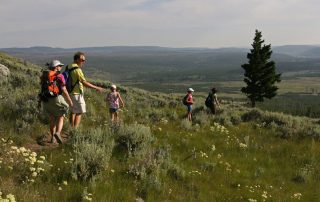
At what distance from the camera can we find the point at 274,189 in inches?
336

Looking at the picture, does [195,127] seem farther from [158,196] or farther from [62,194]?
[62,194]

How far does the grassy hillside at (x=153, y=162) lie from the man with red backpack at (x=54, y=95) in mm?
379

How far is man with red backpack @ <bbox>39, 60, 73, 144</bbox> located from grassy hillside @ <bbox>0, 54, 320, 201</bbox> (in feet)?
1.24

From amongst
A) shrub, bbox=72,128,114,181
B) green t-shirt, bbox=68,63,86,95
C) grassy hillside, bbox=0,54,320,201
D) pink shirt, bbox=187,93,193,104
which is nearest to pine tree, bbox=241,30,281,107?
pink shirt, bbox=187,93,193,104

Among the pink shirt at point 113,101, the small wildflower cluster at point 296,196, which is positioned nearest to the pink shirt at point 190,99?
the pink shirt at point 113,101

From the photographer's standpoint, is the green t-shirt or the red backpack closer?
the red backpack

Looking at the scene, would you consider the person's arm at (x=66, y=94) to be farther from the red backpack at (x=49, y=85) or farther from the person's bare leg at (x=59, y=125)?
the person's bare leg at (x=59, y=125)

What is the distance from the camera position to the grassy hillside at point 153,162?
21.5 ft

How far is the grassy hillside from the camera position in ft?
21.5

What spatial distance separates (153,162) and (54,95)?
2796 mm

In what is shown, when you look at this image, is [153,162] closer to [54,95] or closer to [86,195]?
[86,195]

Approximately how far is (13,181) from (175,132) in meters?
5.96

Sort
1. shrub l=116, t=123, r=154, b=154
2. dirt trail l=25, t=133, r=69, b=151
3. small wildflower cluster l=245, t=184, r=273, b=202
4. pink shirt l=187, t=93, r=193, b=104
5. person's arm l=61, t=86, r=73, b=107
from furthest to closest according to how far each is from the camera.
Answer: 1. pink shirt l=187, t=93, r=193, b=104
2. person's arm l=61, t=86, r=73, b=107
3. shrub l=116, t=123, r=154, b=154
4. dirt trail l=25, t=133, r=69, b=151
5. small wildflower cluster l=245, t=184, r=273, b=202

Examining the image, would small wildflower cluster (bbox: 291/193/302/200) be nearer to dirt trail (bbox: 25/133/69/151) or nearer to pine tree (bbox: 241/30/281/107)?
dirt trail (bbox: 25/133/69/151)
